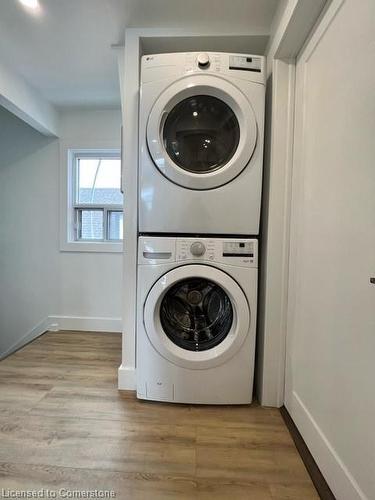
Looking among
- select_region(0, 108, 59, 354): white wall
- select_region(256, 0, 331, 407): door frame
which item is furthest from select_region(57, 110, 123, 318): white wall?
select_region(256, 0, 331, 407): door frame

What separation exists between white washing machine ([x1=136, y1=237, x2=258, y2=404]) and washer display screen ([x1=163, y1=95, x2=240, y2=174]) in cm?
42

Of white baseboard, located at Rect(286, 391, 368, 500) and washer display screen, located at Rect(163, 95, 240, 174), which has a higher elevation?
washer display screen, located at Rect(163, 95, 240, 174)

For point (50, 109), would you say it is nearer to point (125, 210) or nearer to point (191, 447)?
point (125, 210)

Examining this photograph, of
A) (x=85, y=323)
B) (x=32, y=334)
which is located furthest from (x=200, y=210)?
(x=32, y=334)

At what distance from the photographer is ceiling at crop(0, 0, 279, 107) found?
1.43 metres

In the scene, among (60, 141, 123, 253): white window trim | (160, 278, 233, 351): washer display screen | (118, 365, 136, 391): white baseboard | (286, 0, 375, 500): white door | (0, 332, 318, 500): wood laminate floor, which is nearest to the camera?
(286, 0, 375, 500): white door

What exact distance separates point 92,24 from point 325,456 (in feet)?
7.68

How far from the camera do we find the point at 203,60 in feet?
4.51

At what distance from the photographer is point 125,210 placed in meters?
1.60

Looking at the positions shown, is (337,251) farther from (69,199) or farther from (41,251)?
(41,251)

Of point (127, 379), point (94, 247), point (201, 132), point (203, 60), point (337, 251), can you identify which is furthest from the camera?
point (94, 247)

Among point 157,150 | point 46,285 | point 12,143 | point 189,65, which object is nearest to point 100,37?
point 189,65

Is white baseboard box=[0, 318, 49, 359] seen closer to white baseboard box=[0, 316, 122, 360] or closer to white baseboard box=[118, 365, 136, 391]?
white baseboard box=[0, 316, 122, 360]

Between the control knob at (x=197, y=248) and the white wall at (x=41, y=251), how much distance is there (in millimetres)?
1449
